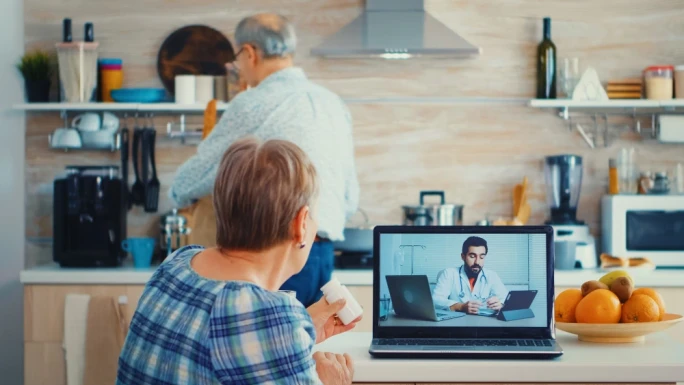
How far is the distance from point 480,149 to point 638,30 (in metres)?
0.92

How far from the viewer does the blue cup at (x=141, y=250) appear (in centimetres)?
399

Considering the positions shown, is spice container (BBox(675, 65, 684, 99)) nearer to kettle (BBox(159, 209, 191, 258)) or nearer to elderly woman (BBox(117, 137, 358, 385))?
kettle (BBox(159, 209, 191, 258))

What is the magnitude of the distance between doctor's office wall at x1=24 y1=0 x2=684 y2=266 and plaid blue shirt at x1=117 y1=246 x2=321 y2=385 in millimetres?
2952

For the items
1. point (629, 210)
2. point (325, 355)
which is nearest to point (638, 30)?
point (629, 210)

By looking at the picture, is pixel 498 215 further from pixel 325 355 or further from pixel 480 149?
pixel 325 355

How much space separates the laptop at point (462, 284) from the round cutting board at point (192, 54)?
8.45ft

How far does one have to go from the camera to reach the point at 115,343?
382 cm

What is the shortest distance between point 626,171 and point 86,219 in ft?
7.96

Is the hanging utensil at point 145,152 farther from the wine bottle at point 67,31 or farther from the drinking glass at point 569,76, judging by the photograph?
the drinking glass at point 569,76

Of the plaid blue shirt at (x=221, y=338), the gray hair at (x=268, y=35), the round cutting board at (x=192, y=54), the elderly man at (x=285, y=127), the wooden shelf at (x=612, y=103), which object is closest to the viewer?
the plaid blue shirt at (x=221, y=338)

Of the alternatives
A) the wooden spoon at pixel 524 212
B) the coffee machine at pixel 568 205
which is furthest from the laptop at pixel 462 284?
the wooden spoon at pixel 524 212

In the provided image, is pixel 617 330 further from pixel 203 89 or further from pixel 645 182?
pixel 203 89

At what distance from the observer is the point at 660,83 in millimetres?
4148

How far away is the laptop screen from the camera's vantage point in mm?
1908
